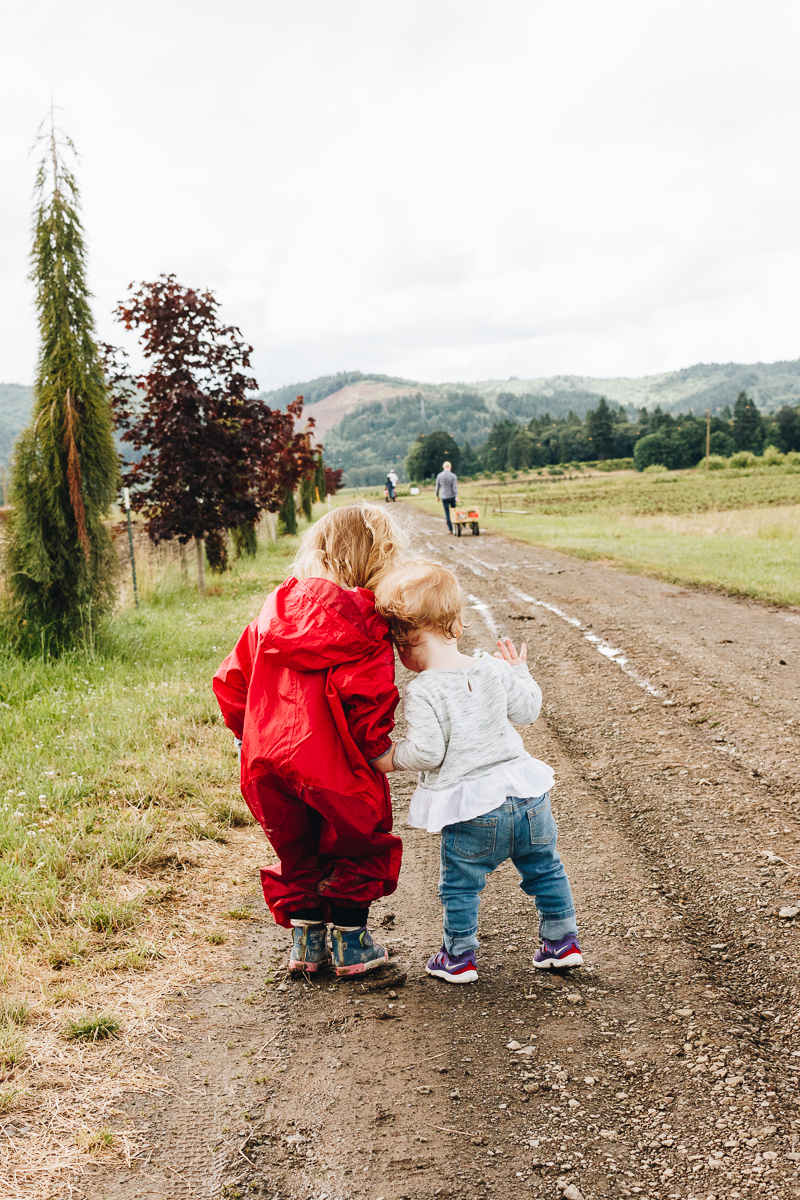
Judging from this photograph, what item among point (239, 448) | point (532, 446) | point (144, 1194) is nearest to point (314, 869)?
point (144, 1194)

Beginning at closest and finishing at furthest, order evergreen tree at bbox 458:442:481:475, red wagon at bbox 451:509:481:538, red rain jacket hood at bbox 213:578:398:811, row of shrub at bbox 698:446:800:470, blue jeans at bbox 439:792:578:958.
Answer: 1. red rain jacket hood at bbox 213:578:398:811
2. blue jeans at bbox 439:792:578:958
3. red wagon at bbox 451:509:481:538
4. row of shrub at bbox 698:446:800:470
5. evergreen tree at bbox 458:442:481:475

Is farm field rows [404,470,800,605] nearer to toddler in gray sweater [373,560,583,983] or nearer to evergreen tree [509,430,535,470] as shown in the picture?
toddler in gray sweater [373,560,583,983]

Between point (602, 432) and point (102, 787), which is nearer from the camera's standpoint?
point (102, 787)

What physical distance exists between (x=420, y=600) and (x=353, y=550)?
35 cm

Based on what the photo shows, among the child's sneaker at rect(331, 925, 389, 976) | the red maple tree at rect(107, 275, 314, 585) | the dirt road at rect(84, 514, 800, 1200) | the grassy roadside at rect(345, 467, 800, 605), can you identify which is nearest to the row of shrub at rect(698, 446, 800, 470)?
the grassy roadside at rect(345, 467, 800, 605)

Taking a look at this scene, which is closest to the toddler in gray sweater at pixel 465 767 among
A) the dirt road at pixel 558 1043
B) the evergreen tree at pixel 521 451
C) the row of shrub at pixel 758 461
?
the dirt road at pixel 558 1043

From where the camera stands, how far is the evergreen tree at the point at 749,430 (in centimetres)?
9475

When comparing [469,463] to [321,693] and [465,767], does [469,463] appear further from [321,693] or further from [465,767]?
[321,693]

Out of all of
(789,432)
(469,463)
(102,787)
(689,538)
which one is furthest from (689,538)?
(469,463)

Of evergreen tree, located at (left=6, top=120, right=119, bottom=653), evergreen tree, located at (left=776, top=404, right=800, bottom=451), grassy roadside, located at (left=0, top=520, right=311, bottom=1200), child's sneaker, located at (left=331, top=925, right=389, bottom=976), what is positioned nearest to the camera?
grassy roadside, located at (left=0, top=520, right=311, bottom=1200)

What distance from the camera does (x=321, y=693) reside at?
256cm

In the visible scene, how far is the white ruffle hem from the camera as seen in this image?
2611 millimetres

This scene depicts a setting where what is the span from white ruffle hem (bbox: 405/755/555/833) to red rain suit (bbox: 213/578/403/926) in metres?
0.16

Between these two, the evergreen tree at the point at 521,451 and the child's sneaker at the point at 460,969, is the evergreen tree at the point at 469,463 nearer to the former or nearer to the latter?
the evergreen tree at the point at 521,451
